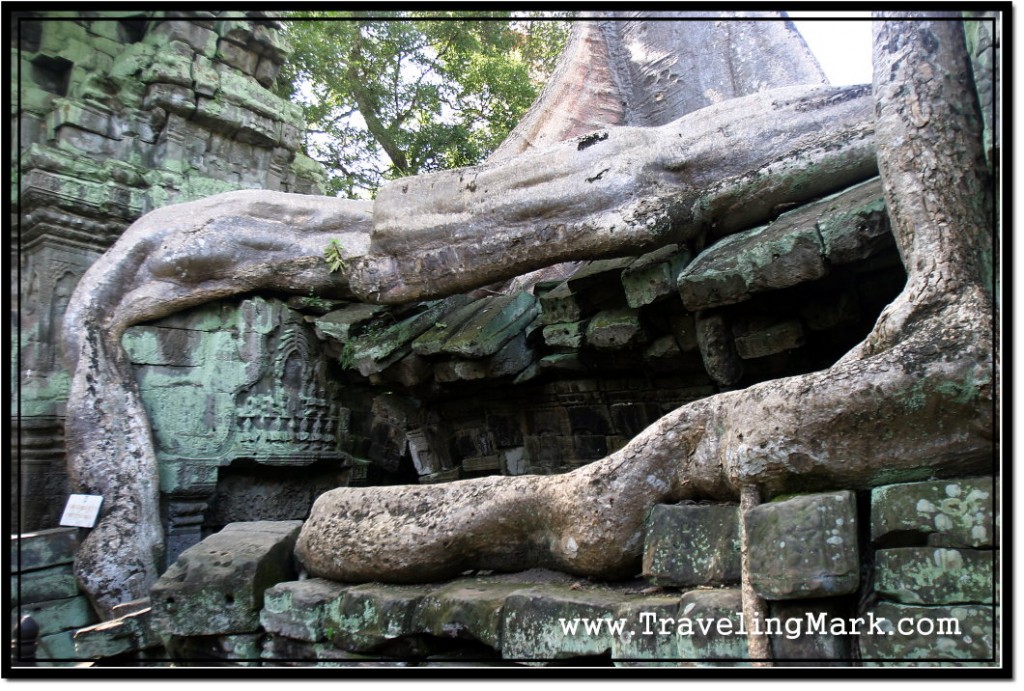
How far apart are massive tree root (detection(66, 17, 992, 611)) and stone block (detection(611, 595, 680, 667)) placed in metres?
0.27

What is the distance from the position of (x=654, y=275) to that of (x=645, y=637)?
1974mm


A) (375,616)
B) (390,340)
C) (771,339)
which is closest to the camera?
(375,616)

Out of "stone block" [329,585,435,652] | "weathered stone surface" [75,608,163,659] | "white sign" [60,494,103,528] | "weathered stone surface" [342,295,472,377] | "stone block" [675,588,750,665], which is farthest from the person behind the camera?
"weathered stone surface" [342,295,472,377]

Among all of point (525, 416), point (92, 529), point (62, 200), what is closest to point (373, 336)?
point (525, 416)

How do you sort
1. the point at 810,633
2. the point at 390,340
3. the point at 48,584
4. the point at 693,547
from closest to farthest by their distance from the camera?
the point at 810,633
the point at 693,547
the point at 48,584
the point at 390,340

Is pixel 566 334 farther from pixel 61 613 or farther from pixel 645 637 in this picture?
pixel 61 613

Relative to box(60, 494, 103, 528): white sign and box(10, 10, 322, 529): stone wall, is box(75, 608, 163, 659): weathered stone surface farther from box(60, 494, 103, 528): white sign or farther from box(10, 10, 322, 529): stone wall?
box(10, 10, 322, 529): stone wall

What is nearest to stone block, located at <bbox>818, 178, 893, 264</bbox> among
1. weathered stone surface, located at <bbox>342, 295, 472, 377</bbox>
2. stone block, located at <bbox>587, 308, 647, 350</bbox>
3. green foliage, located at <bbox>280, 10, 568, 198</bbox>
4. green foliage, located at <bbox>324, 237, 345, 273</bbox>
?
stone block, located at <bbox>587, 308, 647, 350</bbox>

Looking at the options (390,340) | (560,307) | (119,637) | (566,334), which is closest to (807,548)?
(566,334)

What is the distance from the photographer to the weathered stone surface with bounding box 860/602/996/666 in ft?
5.70

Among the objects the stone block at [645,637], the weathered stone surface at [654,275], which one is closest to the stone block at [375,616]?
the stone block at [645,637]

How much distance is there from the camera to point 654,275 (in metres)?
3.70

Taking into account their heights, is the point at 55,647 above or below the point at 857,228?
below

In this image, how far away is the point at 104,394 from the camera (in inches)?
169
